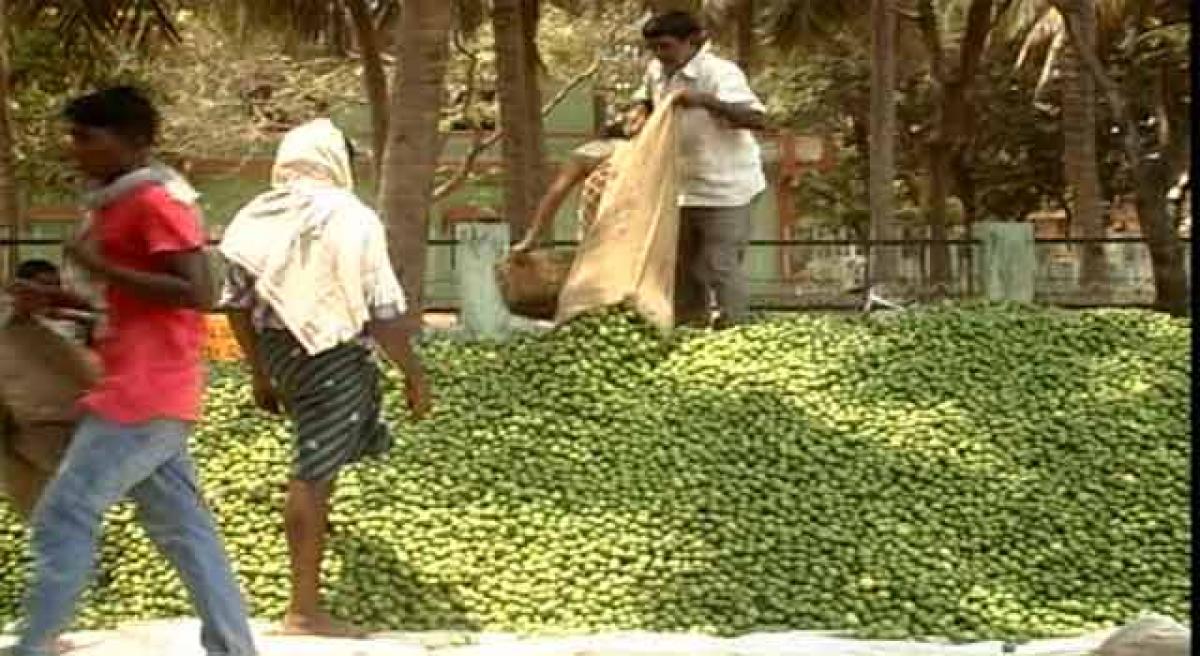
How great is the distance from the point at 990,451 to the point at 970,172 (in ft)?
86.1

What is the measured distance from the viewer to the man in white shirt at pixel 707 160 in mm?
8766

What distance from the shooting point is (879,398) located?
799cm

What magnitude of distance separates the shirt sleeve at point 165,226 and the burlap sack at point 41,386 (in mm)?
389

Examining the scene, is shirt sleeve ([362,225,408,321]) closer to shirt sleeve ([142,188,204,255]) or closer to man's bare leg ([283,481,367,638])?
man's bare leg ([283,481,367,638])

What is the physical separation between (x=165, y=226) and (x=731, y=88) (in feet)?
14.9

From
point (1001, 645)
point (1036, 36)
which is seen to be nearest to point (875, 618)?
point (1001, 645)

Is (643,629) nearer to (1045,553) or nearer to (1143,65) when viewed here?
(1045,553)

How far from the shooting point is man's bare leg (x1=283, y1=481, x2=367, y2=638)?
18.5 ft

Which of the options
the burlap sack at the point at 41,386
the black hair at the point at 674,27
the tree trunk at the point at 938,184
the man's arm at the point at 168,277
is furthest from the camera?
the tree trunk at the point at 938,184

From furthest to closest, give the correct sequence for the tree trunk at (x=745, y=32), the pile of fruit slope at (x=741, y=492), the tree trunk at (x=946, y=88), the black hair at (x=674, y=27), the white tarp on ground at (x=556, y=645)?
1. the tree trunk at (x=946, y=88)
2. the tree trunk at (x=745, y=32)
3. the black hair at (x=674, y=27)
4. the pile of fruit slope at (x=741, y=492)
5. the white tarp on ground at (x=556, y=645)

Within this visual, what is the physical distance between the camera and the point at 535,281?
368 inches

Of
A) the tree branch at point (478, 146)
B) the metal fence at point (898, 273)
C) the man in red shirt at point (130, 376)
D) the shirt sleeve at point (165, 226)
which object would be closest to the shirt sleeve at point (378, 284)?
the man in red shirt at point (130, 376)

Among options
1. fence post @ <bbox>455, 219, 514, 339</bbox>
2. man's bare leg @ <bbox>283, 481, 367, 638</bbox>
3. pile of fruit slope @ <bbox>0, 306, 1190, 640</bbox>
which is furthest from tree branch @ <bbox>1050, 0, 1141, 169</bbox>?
man's bare leg @ <bbox>283, 481, 367, 638</bbox>

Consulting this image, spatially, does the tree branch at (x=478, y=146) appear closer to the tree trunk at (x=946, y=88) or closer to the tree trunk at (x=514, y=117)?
the tree trunk at (x=946, y=88)
